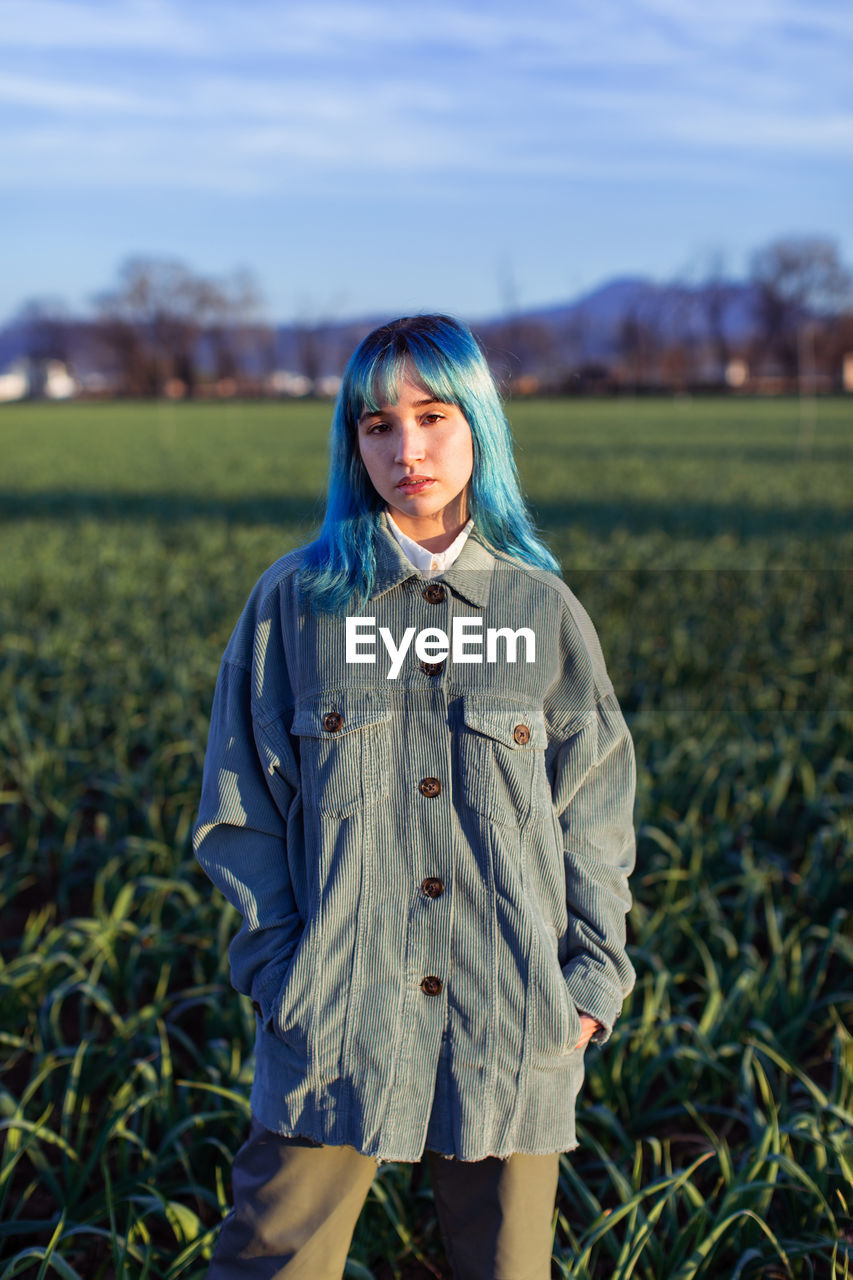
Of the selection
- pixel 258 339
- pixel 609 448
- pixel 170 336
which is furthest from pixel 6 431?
pixel 258 339

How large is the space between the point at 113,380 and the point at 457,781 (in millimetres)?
120895

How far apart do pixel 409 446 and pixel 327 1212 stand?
104cm

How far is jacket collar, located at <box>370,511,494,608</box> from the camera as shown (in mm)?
1498

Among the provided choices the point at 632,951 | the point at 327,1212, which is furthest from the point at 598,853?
the point at 632,951

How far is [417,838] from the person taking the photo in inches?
57.2

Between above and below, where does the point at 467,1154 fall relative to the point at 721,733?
above

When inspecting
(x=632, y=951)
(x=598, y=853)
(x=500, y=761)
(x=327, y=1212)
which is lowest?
(x=632, y=951)

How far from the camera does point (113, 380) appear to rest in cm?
11450

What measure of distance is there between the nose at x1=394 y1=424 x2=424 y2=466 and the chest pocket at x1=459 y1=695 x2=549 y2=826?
0.33m

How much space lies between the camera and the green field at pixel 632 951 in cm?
212

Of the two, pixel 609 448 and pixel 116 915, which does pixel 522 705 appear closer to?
pixel 116 915

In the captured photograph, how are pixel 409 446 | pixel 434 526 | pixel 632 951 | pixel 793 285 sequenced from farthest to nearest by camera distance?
pixel 793 285
pixel 632 951
pixel 434 526
pixel 409 446

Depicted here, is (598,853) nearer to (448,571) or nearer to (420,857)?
(420,857)

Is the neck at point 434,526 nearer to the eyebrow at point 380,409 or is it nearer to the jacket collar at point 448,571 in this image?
the jacket collar at point 448,571
